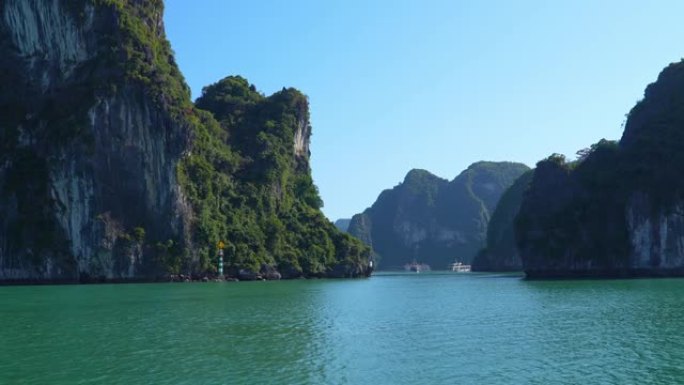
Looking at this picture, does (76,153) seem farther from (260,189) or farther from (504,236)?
(504,236)

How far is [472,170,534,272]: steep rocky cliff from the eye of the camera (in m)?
179

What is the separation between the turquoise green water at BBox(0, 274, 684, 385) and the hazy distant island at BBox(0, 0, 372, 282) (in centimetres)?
4165

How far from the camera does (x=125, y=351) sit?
2200 cm

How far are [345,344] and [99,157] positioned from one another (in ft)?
210

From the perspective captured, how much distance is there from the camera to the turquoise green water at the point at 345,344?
18.3 metres

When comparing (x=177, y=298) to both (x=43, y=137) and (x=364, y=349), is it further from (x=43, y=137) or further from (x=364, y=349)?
(x=43, y=137)

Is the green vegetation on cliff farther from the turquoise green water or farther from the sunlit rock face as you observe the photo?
the turquoise green water

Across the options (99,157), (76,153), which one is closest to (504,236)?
(99,157)

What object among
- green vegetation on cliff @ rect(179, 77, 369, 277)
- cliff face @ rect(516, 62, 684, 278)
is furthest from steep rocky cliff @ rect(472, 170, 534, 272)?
cliff face @ rect(516, 62, 684, 278)

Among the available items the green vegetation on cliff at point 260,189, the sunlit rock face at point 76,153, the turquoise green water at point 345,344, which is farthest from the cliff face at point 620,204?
the sunlit rock face at point 76,153

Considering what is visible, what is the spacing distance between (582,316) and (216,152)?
73.4 metres

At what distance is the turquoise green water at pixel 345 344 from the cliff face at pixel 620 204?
5042 centimetres

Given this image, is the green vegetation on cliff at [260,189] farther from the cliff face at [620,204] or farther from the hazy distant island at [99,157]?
the cliff face at [620,204]

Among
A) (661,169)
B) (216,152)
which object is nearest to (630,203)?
(661,169)
